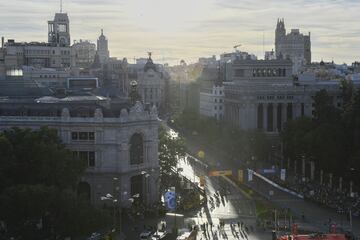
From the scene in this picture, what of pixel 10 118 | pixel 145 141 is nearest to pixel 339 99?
pixel 145 141

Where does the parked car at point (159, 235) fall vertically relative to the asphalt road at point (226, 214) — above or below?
above

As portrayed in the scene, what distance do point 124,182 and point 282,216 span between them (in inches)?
767

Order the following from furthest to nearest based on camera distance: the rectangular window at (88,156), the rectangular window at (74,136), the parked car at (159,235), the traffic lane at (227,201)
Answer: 1. the rectangular window at (74,136)
2. the rectangular window at (88,156)
3. the traffic lane at (227,201)
4. the parked car at (159,235)

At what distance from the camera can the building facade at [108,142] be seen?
85.8m

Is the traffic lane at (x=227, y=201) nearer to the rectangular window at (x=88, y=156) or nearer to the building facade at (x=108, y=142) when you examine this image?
the building facade at (x=108, y=142)

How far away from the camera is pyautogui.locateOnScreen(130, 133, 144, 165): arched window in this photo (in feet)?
287

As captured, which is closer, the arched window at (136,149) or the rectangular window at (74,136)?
the rectangular window at (74,136)

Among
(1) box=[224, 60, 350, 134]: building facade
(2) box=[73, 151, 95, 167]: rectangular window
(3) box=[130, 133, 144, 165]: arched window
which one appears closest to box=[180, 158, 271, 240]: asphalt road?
(3) box=[130, 133, 144, 165]: arched window

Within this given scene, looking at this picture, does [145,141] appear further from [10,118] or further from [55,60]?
[55,60]

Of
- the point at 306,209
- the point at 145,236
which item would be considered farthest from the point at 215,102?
the point at 145,236

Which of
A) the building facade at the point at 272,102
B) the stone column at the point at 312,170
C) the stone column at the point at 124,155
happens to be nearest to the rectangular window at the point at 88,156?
the stone column at the point at 124,155

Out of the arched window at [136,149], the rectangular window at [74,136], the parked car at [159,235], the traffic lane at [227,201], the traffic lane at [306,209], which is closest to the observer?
the parked car at [159,235]

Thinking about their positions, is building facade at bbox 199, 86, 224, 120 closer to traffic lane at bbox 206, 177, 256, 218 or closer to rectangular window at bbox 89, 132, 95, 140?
traffic lane at bbox 206, 177, 256, 218

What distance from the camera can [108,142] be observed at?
85875 millimetres
